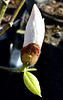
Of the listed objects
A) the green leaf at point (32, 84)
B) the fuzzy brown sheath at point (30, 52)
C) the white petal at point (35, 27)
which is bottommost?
the green leaf at point (32, 84)

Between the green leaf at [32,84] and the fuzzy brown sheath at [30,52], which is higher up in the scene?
the fuzzy brown sheath at [30,52]

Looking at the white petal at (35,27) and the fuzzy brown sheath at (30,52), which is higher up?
the white petal at (35,27)

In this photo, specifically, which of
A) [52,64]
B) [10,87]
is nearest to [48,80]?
[52,64]

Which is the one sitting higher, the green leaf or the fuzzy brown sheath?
the fuzzy brown sheath

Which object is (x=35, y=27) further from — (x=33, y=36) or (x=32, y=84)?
(x=32, y=84)

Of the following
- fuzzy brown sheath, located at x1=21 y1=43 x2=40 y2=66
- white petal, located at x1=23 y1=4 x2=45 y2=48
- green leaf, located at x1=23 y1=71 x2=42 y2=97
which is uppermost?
white petal, located at x1=23 y1=4 x2=45 y2=48

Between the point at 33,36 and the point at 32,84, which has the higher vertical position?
the point at 33,36

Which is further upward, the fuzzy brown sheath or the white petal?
the white petal

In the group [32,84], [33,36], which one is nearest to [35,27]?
[33,36]

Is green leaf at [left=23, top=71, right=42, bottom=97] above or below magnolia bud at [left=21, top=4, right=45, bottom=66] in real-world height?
below

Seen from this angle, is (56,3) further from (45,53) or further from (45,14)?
(45,53)
